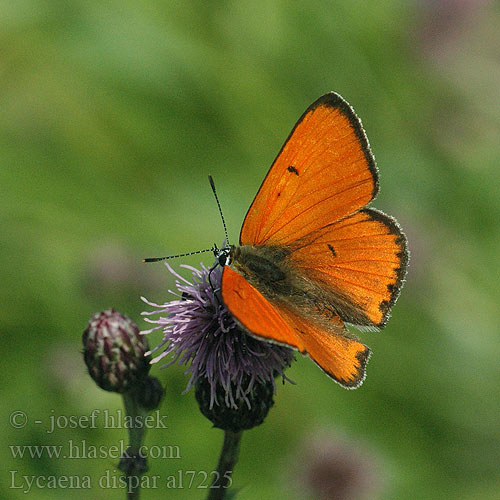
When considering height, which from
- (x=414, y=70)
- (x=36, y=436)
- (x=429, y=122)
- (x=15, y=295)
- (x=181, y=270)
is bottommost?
(x=36, y=436)

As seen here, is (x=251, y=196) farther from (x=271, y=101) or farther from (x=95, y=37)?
(x=95, y=37)

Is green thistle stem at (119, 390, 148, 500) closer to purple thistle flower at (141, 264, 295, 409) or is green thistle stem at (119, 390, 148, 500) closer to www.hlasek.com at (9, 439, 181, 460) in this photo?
purple thistle flower at (141, 264, 295, 409)

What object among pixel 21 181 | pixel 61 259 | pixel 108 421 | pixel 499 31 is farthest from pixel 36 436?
pixel 499 31

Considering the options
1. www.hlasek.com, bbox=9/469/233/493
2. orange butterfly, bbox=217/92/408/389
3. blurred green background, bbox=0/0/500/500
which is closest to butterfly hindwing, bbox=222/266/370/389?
orange butterfly, bbox=217/92/408/389

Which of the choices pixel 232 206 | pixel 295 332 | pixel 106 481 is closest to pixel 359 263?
pixel 295 332

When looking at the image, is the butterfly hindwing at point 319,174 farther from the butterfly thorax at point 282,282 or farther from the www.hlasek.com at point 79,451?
the www.hlasek.com at point 79,451
